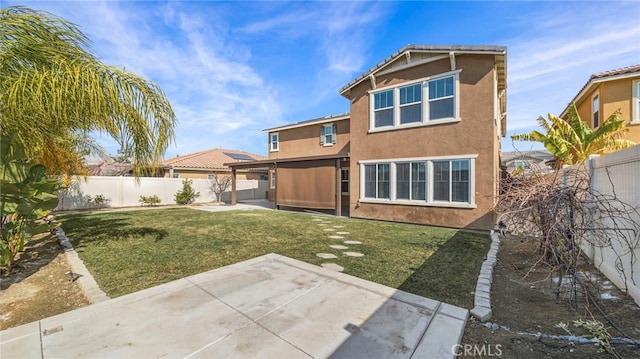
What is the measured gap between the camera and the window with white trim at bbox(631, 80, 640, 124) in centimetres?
1182

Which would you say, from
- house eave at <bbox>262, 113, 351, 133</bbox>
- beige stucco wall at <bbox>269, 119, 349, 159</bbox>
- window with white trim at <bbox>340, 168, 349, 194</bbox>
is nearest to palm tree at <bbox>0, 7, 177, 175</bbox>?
beige stucco wall at <bbox>269, 119, 349, 159</bbox>

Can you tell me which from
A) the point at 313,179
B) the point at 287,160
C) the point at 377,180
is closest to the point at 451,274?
the point at 377,180

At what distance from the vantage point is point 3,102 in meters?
4.19

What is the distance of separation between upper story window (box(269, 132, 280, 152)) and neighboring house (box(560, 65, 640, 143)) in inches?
701

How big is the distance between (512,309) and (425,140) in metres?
8.37

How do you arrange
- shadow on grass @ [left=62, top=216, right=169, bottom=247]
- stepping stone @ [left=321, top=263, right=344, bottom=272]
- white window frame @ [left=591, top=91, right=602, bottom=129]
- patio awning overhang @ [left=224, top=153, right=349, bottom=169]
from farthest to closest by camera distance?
patio awning overhang @ [left=224, top=153, right=349, bottom=169] < white window frame @ [left=591, top=91, right=602, bottom=129] < shadow on grass @ [left=62, top=216, right=169, bottom=247] < stepping stone @ [left=321, top=263, right=344, bottom=272]

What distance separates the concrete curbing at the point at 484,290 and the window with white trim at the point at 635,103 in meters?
11.3

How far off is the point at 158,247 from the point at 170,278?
9.31 ft

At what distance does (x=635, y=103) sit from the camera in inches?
469

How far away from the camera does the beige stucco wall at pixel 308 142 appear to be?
17.0 meters

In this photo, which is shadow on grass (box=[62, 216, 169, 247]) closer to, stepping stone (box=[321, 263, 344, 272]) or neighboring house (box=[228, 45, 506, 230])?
stepping stone (box=[321, 263, 344, 272])

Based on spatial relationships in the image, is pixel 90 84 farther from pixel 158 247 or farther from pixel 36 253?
pixel 36 253

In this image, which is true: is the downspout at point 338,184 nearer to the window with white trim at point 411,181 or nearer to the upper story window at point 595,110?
the window with white trim at point 411,181

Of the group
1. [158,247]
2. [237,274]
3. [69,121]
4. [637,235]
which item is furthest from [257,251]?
[637,235]
